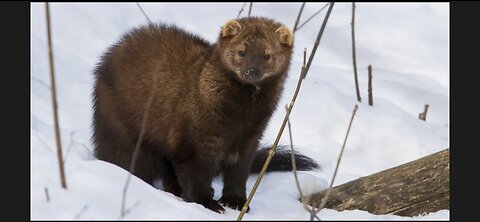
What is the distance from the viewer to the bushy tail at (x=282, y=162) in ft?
19.6

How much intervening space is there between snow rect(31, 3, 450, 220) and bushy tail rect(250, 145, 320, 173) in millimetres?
71

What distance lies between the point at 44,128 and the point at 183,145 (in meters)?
1.64

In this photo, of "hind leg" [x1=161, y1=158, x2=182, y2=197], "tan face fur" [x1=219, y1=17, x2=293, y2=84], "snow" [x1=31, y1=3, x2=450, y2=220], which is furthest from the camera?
"hind leg" [x1=161, y1=158, x2=182, y2=197]

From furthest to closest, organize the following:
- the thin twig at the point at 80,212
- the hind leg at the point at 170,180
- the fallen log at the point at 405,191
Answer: the hind leg at the point at 170,180 < the fallen log at the point at 405,191 < the thin twig at the point at 80,212

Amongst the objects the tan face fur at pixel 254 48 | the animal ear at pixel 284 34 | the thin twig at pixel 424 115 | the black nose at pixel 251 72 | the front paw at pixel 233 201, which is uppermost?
the thin twig at pixel 424 115

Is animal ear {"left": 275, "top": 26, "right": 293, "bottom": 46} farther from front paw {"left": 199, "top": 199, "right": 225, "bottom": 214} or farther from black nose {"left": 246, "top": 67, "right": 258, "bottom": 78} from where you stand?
front paw {"left": 199, "top": 199, "right": 225, "bottom": 214}

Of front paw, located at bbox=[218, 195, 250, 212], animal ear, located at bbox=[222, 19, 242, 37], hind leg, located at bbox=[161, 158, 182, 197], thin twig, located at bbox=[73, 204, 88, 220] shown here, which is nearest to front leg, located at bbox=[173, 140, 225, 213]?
front paw, located at bbox=[218, 195, 250, 212]

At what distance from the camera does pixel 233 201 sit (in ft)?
18.0

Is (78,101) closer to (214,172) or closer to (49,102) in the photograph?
(49,102)

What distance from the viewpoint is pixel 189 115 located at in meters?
5.23

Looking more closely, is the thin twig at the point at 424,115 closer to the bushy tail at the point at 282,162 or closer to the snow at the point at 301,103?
the snow at the point at 301,103

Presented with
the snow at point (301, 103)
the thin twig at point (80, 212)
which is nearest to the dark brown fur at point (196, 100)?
the snow at point (301, 103)

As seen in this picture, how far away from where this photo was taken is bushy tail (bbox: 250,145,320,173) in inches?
235

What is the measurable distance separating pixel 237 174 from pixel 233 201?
0.53ft
